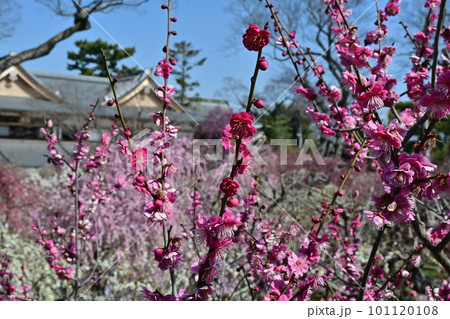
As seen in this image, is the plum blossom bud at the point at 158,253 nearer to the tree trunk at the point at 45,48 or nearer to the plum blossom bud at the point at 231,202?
the plum blossom bud at the point at 231,202

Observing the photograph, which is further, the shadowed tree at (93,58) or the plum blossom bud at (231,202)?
the shadowed tree at (93,58)

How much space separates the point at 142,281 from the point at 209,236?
224 centimetres

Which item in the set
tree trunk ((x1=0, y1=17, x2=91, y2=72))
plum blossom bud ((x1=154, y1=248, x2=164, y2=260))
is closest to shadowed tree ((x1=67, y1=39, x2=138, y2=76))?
tree trunk ((x1=0, y1=17, x2=91, y2=72))

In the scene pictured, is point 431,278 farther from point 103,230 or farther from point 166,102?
point 166,102

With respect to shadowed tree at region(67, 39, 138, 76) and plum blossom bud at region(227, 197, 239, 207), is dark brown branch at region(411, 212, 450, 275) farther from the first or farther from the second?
shadowed tree at region(67, 39, 138, 76)

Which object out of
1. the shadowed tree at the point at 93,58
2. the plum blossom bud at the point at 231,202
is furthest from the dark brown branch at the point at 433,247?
the shadowed tree at the point at 93,58

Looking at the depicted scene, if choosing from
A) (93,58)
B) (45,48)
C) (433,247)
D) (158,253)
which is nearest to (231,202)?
(158,253)

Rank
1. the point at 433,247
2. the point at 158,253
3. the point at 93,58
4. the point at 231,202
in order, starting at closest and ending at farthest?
the point at 231,202 < the point at 158,253 < the point at 433,247 < the point at 93,58

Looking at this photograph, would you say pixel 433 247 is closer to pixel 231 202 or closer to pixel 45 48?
pixel 231 202

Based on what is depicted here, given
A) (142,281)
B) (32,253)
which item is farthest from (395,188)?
(32,253)

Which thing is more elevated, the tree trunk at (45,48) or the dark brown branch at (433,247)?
the tree trunk at (45,48)

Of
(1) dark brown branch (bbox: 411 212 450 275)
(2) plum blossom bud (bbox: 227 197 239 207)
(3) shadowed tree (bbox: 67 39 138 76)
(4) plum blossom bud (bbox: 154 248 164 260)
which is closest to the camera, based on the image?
(2) plum blossom bud (bbox: 227 197 239 207)

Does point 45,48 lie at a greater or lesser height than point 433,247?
greater

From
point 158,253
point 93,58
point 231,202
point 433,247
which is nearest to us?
point 231,202
